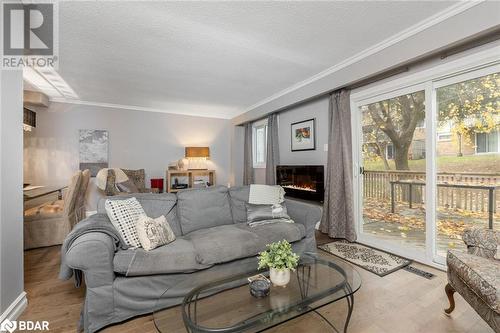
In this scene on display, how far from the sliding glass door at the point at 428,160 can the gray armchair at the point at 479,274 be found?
3.18 feet

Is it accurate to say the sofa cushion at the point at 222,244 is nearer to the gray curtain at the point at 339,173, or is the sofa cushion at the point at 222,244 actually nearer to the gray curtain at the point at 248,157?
the gray curtain at the point at 339,173

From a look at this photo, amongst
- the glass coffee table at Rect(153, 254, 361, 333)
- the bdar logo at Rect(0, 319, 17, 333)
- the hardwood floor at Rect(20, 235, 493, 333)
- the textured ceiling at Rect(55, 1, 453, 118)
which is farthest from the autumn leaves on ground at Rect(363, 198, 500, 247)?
the bdar logo at Rect(0, 319, 17, 333)

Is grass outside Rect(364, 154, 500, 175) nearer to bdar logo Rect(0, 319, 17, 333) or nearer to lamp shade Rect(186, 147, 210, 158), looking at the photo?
bdar logo Rect(0, 319, 17, 333)

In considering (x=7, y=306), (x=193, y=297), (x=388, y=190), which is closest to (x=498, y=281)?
(x=193, y=297)

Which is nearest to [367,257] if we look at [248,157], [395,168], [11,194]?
[395,168]

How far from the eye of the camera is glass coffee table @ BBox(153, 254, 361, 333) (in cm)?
122

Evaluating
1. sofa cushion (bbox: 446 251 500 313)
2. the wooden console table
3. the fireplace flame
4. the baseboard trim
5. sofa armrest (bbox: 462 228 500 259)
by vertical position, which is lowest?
the baseboard trim

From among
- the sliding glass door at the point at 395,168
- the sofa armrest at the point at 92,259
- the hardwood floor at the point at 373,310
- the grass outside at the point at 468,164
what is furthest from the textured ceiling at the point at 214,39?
the hardwood floor at the point at 373,310

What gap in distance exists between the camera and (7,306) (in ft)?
5.59

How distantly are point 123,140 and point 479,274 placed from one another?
5823 mm

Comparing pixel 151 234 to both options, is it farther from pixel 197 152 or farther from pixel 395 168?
pixel 197 152

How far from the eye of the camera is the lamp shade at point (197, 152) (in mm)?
5711

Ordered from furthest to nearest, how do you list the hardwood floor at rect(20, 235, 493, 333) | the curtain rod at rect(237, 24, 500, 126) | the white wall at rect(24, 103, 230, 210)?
the white wall at rect(24, 103, 230, 210) < the curtain rod at rect(237, 24, 500, 126) < the hardwood floor at rect(20, 235, 493, 333)

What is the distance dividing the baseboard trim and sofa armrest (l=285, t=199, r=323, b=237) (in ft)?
8.28
